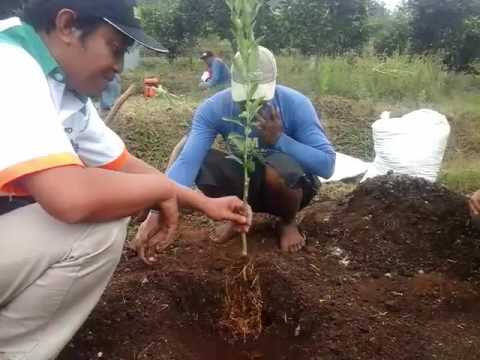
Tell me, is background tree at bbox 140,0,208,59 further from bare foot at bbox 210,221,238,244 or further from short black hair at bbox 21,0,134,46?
short black hair at bbox 21,0,134,46

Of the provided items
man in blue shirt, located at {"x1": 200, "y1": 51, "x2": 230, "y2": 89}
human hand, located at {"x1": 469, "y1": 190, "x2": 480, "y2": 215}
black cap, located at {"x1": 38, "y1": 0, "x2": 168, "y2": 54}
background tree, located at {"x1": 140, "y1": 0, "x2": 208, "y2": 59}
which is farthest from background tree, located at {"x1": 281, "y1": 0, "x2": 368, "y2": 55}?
black cap, located at {"x1": 38, "y1": 0, "x2": 168, "y2": 54}

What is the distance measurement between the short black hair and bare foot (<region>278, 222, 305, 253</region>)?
157cm

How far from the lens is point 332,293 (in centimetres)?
234

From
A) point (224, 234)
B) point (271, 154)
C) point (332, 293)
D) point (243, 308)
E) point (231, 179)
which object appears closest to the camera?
point (243, 308)

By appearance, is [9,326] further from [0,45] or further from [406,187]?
[406,187]

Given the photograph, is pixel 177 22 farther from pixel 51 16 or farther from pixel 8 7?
pixel 51 16

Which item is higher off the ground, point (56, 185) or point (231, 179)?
point (56, 185)

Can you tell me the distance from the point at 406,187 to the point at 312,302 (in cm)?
120

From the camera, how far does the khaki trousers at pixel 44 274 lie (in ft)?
5.00

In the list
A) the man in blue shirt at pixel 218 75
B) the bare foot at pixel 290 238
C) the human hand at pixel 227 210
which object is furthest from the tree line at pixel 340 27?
the human hand at pixel 227 210

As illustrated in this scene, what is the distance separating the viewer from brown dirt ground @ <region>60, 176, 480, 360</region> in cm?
201

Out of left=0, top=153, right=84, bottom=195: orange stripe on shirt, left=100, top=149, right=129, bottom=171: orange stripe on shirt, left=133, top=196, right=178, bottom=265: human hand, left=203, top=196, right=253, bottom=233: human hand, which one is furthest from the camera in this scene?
left=100, top=149, right=129, bottom=171: orange stripe on shirt

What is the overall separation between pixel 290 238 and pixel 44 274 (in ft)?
4.94

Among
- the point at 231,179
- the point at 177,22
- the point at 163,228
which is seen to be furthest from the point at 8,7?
the point at 177,22
